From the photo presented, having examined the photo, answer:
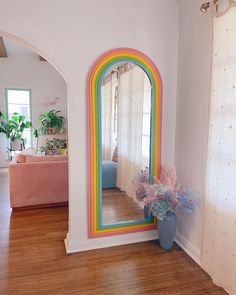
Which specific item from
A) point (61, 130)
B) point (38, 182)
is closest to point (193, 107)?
point (38, 182)

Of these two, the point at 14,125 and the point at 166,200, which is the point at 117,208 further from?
the point at 14,125

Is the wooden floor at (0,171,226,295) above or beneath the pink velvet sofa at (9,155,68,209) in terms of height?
beneath

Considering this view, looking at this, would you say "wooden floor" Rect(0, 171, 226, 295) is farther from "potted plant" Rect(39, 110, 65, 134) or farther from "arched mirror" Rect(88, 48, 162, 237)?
"potted plant" Rect(39, 110, 65, 134)

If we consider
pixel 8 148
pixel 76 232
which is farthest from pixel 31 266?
pixel 8 148

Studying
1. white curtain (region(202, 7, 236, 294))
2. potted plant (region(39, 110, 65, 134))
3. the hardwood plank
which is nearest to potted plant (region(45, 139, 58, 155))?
potted plant (region(39, 110, 65, 134))

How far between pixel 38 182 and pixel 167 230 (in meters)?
2.10

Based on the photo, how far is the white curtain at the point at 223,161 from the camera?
1.88 m

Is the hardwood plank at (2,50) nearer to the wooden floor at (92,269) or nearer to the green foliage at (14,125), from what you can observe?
the green foliage at (14,125)

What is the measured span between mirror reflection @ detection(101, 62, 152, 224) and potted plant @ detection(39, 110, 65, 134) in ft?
15.4

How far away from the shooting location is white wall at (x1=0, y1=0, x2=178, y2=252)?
2.28 metres

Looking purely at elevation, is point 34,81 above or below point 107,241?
above

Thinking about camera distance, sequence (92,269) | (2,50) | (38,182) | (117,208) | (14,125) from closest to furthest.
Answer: (92,269), (117,208), (38,182), (2,50), (14,125)

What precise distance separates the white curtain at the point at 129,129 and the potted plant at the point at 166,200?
0.87ft

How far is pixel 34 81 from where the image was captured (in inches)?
280
